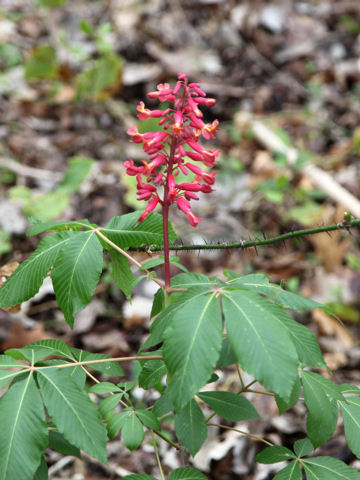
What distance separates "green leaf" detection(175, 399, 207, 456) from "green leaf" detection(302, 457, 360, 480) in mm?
331

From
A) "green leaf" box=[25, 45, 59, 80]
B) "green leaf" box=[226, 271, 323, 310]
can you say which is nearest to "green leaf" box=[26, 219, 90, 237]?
"green leaf" box=[226, 271, 323, 310]

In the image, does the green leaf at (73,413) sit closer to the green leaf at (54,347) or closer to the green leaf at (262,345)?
the green leaf at (54,347)

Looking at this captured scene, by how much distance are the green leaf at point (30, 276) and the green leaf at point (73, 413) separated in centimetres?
26

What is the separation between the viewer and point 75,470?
227 cm

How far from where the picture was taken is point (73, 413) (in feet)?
3.81

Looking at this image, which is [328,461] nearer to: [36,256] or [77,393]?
[77,393]

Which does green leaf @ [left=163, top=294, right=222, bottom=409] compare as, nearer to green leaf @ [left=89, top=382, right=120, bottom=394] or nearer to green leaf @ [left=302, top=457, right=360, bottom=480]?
green leaf @ [left=89, top=382, right=120, bottom=394]

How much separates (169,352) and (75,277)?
1.32 ft

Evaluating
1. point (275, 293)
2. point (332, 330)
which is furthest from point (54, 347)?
point (332, 330)

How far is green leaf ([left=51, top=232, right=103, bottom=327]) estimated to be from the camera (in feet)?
4.33

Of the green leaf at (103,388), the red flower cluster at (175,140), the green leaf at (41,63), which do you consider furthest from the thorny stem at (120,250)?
the green leaf at (41,63)

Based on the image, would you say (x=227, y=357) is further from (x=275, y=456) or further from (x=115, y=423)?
(x=115, y=423)

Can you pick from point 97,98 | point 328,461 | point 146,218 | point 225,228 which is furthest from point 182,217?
point 328,461

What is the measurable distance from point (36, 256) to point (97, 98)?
3.75 metres
